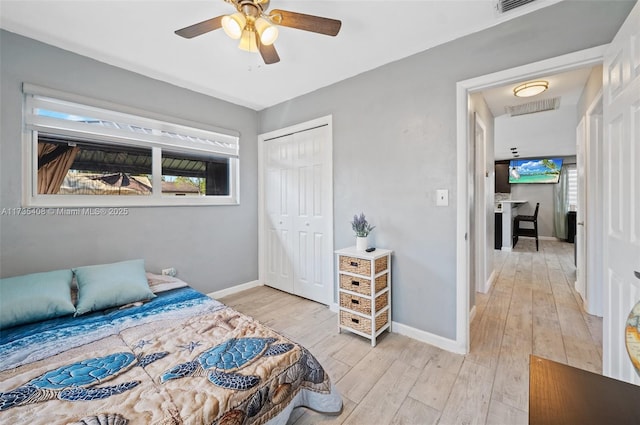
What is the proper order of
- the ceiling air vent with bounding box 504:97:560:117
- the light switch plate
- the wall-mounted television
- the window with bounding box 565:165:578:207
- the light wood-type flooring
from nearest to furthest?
the light wood-type flooring < the light switch plate < the ceiling air vent with bounding box 504:97:560:117 < the window with bounding box 565:165:578:207 < the wall-mounted television

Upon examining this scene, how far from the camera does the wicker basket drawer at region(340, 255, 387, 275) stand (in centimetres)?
215

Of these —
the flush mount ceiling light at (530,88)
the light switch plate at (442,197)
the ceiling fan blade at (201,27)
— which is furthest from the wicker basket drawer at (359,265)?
the flush mount ceiling light at (530,88)

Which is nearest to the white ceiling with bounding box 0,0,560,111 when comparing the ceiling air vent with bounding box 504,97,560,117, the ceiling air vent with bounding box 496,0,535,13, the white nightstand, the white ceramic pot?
the ceiling air vent with bounding box 496,0,535,13

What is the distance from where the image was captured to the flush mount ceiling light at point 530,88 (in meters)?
2.63

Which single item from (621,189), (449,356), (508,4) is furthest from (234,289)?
(508,4)

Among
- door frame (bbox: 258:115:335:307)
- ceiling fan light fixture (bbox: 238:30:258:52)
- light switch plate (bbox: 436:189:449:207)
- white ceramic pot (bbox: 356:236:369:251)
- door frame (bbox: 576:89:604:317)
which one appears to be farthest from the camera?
door frame (bbox: 258:115:335:307)

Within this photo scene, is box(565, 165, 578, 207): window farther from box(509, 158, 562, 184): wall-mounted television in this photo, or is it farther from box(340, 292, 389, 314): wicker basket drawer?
box(340, 292, 389, 314): wicker basket drawer

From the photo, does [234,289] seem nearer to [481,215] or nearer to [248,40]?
[248,40]

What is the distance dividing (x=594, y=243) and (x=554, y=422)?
2976 millimetres

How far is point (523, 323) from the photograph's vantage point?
8.07ft

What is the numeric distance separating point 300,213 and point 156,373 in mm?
2220

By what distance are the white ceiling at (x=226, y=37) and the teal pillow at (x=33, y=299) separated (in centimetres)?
184

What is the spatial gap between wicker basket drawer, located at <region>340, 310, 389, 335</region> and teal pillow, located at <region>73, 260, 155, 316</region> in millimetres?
1604

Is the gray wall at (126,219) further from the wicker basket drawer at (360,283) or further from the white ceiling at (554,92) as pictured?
the white ceiling at (554,92)
